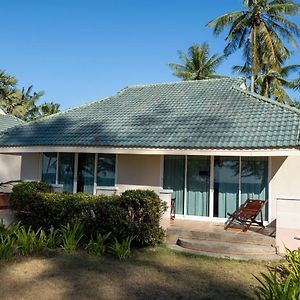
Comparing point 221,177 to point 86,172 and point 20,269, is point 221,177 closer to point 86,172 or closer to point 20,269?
point 86,172

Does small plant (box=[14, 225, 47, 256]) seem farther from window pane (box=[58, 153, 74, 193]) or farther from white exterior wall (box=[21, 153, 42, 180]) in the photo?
white exterior wall (box=[21, 153, 42, 180])

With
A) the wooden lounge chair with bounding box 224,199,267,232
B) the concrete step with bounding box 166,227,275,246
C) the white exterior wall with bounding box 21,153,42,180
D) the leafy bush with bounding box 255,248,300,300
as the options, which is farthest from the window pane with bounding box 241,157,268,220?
the white exterior wall with bounding box 21,153,42,180

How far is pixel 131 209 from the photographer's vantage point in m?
9.84

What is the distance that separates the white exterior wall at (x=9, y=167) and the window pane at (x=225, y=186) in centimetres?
1496

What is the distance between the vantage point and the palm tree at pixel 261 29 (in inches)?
1078

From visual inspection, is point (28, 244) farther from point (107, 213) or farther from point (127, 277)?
point (127, 277)

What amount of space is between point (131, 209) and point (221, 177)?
4009 millimetres

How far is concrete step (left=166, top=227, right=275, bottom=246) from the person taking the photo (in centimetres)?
988

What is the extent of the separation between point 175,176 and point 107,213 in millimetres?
4055

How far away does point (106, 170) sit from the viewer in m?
14.4

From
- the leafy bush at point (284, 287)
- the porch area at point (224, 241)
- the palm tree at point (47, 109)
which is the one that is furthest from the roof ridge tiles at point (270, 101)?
the palm tree at point (47, 109)

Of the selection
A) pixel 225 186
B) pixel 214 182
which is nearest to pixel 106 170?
pixel 214 182

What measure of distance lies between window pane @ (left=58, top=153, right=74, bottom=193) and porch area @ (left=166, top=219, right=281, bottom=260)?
5222 mm

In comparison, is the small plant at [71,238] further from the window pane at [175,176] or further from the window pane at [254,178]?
the window pane at [254,178]
